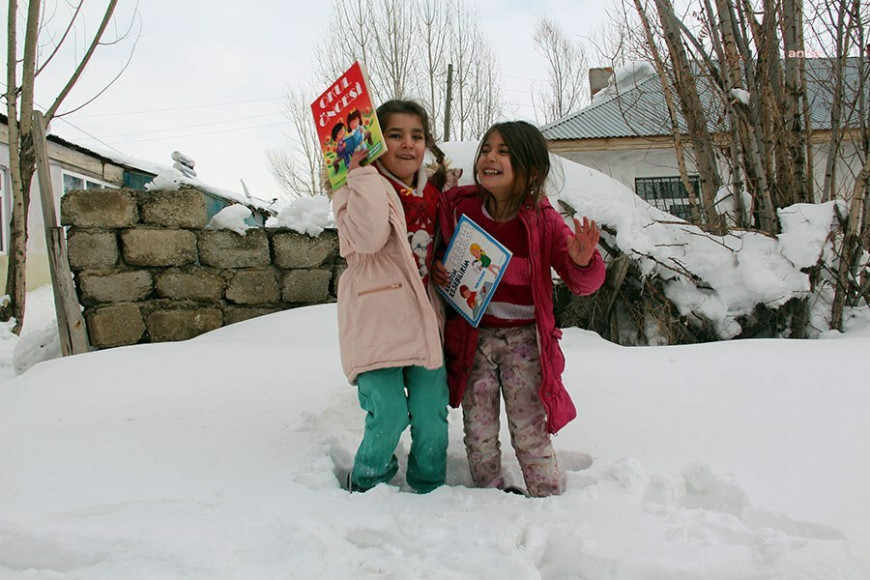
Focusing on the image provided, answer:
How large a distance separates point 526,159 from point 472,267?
1.23 feet

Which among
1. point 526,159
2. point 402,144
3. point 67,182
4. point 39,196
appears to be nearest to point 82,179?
point 67,182

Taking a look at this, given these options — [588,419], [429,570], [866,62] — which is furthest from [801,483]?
[866,62]

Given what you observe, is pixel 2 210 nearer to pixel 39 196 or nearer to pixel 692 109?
pixel 39 196

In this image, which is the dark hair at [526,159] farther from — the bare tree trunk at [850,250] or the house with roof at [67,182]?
the house with roof at [67,182]

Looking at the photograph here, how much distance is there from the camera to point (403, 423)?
194 centimetres

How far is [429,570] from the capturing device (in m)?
1.43

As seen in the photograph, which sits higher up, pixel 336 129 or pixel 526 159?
pixel 336 129

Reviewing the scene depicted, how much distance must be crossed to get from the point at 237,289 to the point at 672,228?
10.0 feet

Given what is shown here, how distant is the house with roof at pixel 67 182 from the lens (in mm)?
9609

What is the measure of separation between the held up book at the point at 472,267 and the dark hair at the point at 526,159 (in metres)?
0.17

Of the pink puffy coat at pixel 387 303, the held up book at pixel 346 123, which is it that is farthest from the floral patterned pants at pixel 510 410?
the held up book at pixel 346 123

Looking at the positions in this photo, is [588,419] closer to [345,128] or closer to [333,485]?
[333,485]

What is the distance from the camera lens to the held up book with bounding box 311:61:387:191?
179cm

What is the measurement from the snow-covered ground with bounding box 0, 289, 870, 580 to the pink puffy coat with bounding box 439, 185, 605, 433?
0.29 meters
